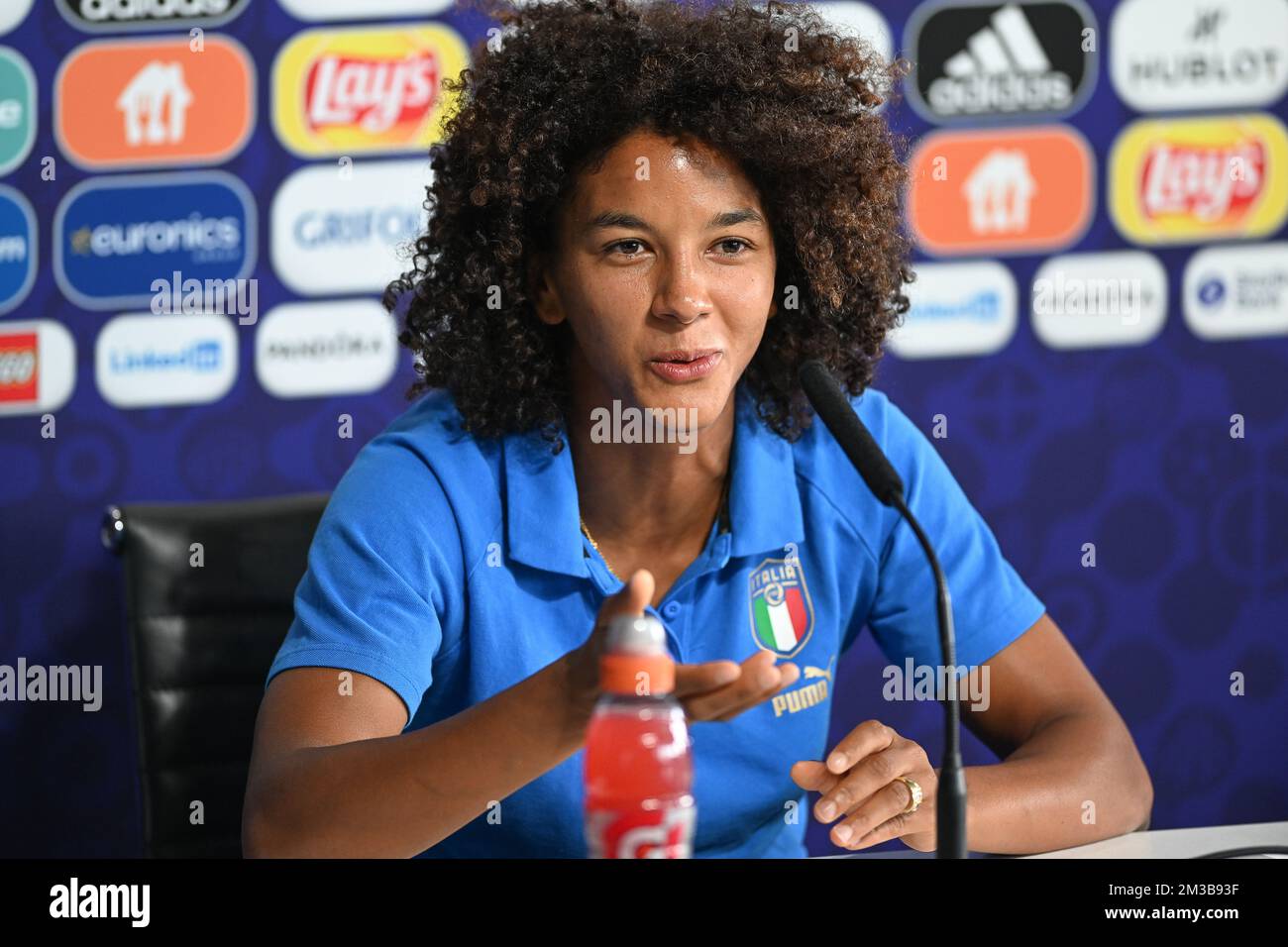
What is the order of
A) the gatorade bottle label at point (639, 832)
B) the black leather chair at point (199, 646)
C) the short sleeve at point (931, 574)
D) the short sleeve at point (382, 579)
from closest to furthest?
the gatorade bottle label at point (639, 832) → the short sleeve at point (382, 579) → the short sleeve at point (931, 574) → the black leather chair at point (199, 646)

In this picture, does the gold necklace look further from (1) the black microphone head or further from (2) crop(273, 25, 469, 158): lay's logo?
(2) crop(273, 25, 469, 158): lay's logo

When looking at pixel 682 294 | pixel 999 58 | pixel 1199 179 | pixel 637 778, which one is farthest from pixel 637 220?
pixel 1199 179

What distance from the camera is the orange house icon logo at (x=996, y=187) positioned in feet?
7.14

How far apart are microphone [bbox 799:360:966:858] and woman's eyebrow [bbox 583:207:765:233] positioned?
303 mm

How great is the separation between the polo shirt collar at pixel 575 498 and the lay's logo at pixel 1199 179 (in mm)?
1077

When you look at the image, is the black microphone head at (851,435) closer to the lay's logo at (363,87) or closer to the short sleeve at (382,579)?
the short sleeve at (382,579)

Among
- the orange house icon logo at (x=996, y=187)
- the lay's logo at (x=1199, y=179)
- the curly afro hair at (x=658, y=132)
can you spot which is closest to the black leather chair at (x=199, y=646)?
the curly afro hair at (x=658, y=132)

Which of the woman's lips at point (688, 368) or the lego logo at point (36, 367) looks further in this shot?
the lego logo at point (36, 367)

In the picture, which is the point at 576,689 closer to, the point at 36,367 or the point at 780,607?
the point at 780,607

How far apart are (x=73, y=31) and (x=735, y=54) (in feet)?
4.42
